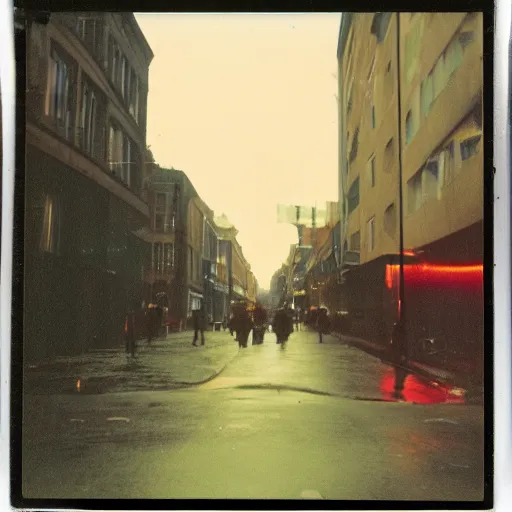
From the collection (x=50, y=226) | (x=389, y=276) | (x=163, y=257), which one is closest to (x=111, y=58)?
(x=50, y=226)

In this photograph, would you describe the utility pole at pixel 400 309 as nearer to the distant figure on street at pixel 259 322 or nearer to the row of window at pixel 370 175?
the row of window at pixel 370 175

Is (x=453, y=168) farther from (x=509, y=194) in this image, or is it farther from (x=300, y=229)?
(x=300, y=229)

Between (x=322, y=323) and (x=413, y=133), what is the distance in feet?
4.06

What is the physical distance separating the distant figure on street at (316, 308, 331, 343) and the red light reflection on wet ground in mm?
501

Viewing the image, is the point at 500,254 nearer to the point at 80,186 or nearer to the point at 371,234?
the point at 371,234

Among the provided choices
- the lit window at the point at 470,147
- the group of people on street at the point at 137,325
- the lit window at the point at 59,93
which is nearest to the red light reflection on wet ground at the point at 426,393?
the lit window at the point at 470,147

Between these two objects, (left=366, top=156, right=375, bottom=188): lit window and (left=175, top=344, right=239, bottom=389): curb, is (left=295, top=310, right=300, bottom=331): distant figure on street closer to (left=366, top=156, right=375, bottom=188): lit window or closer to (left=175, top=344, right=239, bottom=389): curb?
(left=175, top=344, right=239, bottom=389): curb

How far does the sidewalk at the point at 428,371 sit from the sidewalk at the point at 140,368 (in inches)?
28.7

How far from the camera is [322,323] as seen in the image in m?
3.58

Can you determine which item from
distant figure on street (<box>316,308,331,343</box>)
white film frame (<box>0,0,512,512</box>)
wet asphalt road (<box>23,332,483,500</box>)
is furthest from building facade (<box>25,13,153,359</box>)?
distant figure on street (<box>316,308,331,343</box>)

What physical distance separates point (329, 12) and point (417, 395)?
2.19 m

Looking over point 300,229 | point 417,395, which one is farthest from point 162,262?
point 417,395

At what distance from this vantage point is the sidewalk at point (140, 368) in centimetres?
327

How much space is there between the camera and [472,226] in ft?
10.6
